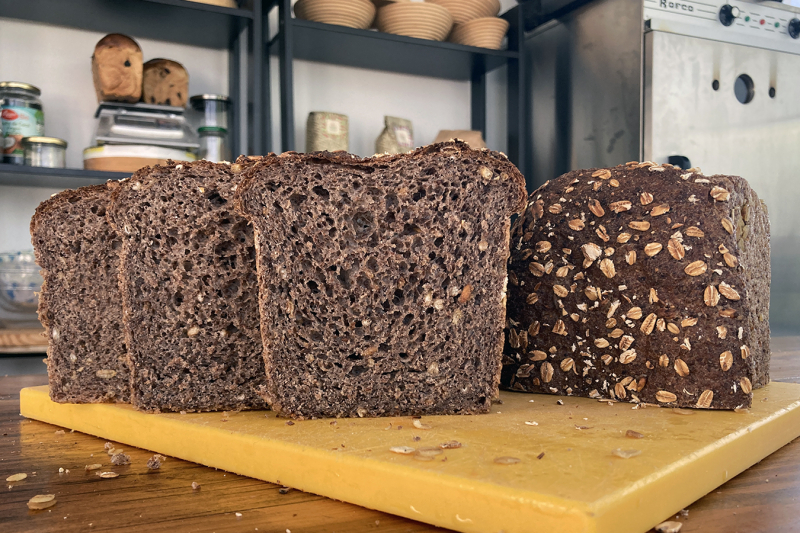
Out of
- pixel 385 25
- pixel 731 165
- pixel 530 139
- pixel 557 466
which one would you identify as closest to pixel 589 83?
pixel 530 139

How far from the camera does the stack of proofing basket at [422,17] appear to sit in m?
3.33

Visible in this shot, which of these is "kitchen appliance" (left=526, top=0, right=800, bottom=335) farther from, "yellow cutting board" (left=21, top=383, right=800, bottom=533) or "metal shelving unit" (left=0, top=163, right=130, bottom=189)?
"metal shelving unit" (left=0, top=163, right=130, bottom=189)

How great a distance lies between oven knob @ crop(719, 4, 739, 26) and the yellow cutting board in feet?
9.08

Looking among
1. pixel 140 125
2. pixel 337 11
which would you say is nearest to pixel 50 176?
pixel 140 125

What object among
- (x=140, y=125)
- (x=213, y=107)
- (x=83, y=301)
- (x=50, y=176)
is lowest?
(x=83, y=301)

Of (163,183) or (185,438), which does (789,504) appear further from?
(163,183)

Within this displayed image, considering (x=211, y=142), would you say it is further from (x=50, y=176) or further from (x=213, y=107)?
(x=50, y=176)

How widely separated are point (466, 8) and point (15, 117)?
2475 millimetres

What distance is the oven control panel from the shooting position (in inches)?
127

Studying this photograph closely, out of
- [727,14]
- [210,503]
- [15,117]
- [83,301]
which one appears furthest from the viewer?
[727,14]

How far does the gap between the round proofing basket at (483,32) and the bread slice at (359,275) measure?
9.13ft

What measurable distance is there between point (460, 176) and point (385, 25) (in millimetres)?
2637

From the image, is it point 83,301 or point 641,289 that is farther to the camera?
point 83,301

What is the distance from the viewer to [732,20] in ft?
11.1
